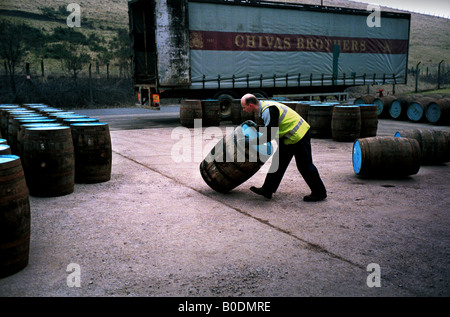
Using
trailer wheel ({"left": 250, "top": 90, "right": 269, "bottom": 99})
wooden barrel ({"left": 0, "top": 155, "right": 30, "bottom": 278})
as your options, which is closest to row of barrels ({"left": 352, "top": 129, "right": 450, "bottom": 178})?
wooden barrel ({"left": 0, "top": 155, "right": 30, "bottom": 278})

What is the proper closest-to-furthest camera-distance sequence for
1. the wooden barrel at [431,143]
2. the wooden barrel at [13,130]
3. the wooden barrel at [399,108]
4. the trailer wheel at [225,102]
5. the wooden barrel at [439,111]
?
the wooden barrel at [13,130] → the wooden barrel at [431,143] → the wooden barrel at [439,111] → the trailer wheel at [225,102] → the wooden barrel at [399,108]

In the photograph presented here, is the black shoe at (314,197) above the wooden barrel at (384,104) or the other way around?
the other way around

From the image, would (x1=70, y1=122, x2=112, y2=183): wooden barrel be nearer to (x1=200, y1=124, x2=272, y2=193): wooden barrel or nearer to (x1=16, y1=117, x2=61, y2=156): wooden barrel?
(x1=16, y1=117, x2=61, y2=156): wooden barrel

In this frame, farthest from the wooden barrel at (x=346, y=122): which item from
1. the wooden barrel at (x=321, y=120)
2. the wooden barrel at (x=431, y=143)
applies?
the wooden barrel at (x=431, y=143)

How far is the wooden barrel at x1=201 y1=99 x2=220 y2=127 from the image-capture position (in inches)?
554

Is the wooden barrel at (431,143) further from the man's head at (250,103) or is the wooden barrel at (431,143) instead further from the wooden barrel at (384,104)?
the wooden barrel at (384,104)

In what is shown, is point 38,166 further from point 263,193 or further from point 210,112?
point 210,112

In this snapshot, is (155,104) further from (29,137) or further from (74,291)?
(74,291)

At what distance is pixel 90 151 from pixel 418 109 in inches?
520

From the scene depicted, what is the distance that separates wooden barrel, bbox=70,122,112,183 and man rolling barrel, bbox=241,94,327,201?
2405 millimetres

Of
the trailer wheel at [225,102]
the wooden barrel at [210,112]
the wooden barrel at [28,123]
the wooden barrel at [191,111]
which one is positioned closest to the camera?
the wooden barrel at [28,123]

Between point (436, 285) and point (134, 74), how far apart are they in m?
14.3

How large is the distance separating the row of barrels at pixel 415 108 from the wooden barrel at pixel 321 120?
19.0 ft

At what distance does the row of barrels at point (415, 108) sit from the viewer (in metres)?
14.5
